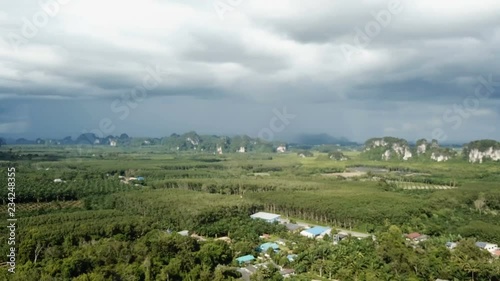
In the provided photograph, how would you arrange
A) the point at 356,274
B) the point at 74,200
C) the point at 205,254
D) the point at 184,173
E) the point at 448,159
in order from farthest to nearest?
the point at 448,159 → the point at 184,173 → the point at 74,200 → the point at 205,254 → the point at 356,274

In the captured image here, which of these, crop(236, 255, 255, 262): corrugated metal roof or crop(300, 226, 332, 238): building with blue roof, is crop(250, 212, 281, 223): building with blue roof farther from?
crop(236, 255, 255, 262): corrugated metal roof

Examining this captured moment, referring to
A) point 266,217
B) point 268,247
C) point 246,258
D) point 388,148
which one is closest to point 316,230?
point 266,217

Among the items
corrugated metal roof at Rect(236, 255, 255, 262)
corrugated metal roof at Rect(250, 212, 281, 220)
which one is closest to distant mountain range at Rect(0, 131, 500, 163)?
corrugated metal roof at Rect(250, 212, 281, 220)

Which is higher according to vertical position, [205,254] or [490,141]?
[490,141]

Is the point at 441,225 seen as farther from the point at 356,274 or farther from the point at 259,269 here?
the point at 259,269

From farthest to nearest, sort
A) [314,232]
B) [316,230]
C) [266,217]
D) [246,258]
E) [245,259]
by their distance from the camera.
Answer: [266,217] < [316,230] < [314,232] < [246,258] < [245,259]

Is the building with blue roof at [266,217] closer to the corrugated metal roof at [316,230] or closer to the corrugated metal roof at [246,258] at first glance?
the corrugated metal roof at [316,230]

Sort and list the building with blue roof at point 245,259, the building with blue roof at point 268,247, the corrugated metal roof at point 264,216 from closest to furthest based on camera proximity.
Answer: the building with blue roof at point 245,259
the building with blue roof at point 268,247
the corrugated metal roof at point 264,216

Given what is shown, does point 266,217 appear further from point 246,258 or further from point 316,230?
point 246,258

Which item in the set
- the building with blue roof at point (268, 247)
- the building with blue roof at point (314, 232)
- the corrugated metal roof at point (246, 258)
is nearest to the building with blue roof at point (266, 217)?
the building with blue roof at point (314, 232)

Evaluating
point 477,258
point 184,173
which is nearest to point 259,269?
point 477,258

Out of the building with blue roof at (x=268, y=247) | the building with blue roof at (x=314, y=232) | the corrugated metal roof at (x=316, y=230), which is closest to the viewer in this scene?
the building with blue roof at (x=268, y=247)
